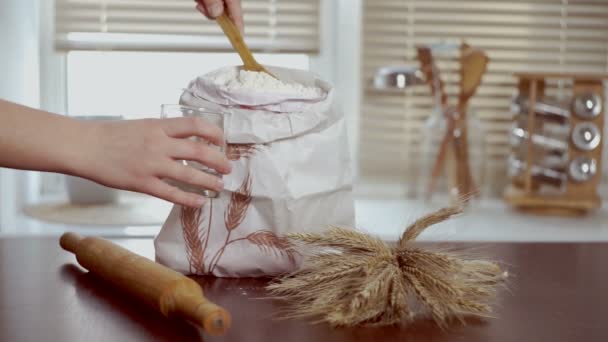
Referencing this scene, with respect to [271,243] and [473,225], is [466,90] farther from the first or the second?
[271,243]

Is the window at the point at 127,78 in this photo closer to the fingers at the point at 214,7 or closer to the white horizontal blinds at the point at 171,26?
the white horizontal blinds at the point at 171,26

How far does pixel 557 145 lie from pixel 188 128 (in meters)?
1.58

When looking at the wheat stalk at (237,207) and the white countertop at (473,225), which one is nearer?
the wheat stalk at (237,207)

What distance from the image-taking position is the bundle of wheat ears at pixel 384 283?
2.11 feet

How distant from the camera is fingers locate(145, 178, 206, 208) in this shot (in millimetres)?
717

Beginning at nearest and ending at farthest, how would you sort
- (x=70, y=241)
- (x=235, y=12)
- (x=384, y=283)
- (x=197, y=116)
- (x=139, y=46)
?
(x=384, y=283), (x=197, y=116), (x=70, y=241), (x=235, y=12), (x=139, y=46)

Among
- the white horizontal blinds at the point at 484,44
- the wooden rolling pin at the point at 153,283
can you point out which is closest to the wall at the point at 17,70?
the white horizontal blinds at the point at 484,44

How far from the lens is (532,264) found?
2.96ft

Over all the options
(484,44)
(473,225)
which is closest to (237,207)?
(473,225)

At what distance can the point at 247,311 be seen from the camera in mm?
695

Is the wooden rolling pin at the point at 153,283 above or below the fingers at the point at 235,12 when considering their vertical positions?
below

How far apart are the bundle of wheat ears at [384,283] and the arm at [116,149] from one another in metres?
0.12

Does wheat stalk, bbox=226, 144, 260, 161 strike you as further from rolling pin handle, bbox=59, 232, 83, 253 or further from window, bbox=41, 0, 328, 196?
window, bbox=41, 0, 328, 196

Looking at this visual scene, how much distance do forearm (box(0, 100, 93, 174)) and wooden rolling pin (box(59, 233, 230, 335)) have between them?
10 cm
